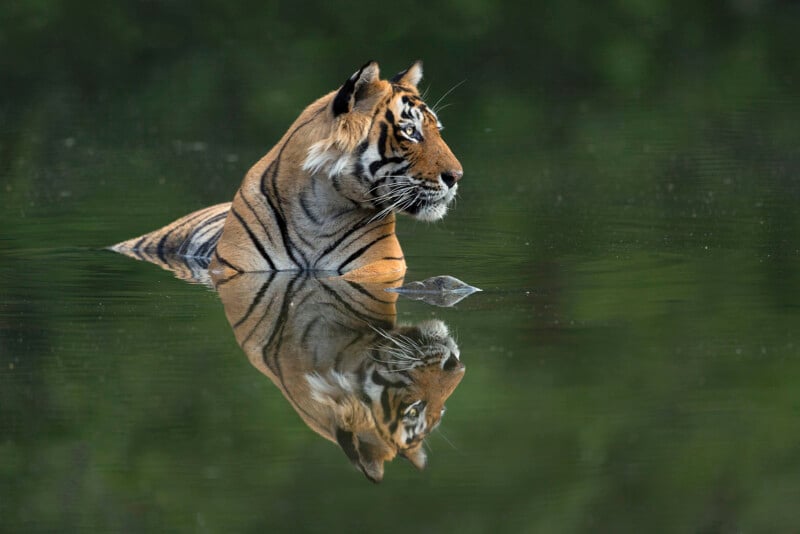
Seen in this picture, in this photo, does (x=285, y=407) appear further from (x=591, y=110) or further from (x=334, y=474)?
(x=591, y=110)

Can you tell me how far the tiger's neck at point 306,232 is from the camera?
6.27 m

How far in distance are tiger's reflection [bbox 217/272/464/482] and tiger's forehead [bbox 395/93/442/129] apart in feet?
2.12

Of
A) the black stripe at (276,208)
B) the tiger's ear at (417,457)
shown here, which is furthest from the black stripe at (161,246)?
the tiger's ear at (417,457)

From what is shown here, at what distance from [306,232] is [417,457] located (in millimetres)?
2793

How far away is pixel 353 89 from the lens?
19.9ft

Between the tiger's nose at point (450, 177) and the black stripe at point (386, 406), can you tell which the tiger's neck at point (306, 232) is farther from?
the black stripe at point (386, 406)

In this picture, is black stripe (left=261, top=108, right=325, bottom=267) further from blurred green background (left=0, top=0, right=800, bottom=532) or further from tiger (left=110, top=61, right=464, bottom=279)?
blurred green background (left=0, top=0, right=800, bottom=532)

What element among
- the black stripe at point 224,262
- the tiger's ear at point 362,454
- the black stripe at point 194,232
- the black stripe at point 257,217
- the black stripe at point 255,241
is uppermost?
the tiger's ear at point 362,454

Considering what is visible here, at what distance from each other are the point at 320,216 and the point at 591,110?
743 centimetres

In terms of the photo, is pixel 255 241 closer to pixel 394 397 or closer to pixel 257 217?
pixel 257 217

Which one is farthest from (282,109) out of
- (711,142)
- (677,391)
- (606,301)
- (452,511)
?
(452,511)

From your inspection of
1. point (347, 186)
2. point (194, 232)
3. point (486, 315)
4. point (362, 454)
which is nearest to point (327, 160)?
point (347, 186)

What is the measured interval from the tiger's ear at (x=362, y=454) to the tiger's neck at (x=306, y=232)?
2.50 meters

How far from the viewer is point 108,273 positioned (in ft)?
21.8
